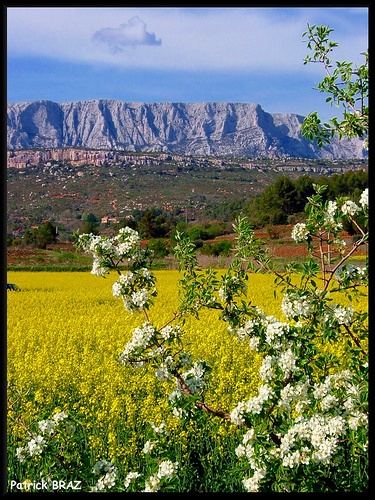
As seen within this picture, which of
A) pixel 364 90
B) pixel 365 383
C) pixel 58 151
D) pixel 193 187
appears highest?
pixel 58 151

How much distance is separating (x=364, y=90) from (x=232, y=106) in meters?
87.4

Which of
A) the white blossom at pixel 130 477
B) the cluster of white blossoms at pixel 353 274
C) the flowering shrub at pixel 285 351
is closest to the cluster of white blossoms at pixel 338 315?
the flowering shrub at pixel 285 351

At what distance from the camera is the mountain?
233ft

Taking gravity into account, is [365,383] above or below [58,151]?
below

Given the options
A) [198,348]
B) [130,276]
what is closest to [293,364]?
[130,276]

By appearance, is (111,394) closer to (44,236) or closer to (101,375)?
(101,375)

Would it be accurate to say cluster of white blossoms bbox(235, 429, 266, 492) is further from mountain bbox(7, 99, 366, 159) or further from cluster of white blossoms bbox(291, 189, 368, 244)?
mountain bbox(7, 99, 366, 159)

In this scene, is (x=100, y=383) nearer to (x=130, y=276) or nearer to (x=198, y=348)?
(x=198, y=348)

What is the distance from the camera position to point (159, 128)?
84.4 meters

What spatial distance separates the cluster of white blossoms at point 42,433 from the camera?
288 cm

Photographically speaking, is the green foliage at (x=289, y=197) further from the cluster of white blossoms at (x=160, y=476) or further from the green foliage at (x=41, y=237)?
the cluster of white blossoms at (x=160, y=476)

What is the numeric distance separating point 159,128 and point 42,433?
84.2m

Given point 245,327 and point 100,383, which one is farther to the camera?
point 100,383

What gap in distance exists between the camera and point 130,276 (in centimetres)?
305
